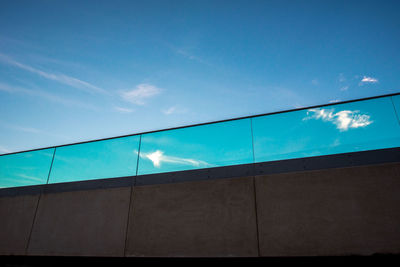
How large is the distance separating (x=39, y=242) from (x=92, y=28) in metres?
4.95

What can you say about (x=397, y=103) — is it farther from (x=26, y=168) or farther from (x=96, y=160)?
(x=26, y=168)

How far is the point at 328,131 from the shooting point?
3.03 metres

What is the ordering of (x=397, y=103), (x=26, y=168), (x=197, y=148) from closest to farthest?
1. (x=397, y=103)
2. (x=197, y=148)
3. (x=26, y=168)

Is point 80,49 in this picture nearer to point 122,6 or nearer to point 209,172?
point 122,6

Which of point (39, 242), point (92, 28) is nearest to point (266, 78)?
point (92, 28)

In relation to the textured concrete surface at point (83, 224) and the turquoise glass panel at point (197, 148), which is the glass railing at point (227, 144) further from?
the textured concrete surface at point (83, 224)

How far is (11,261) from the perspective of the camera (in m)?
3.86

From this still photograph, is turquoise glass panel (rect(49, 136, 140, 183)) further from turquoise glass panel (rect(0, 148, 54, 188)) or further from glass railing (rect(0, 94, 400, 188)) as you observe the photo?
turquoise glass panel (rect(0, 148, 54, 188))

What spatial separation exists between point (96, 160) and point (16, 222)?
2.24 metres

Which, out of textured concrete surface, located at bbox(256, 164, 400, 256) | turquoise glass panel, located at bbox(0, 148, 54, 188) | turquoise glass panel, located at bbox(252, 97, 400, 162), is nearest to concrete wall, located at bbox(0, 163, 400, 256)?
textured concrete surface, located at bbox(256, 164, 400, 256)

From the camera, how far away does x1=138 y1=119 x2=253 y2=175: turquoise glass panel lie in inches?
135

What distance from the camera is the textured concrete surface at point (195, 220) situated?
281 cm

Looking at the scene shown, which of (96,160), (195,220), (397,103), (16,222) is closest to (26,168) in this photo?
(16,222)

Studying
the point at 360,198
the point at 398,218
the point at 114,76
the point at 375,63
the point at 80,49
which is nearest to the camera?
the point at 398,218
